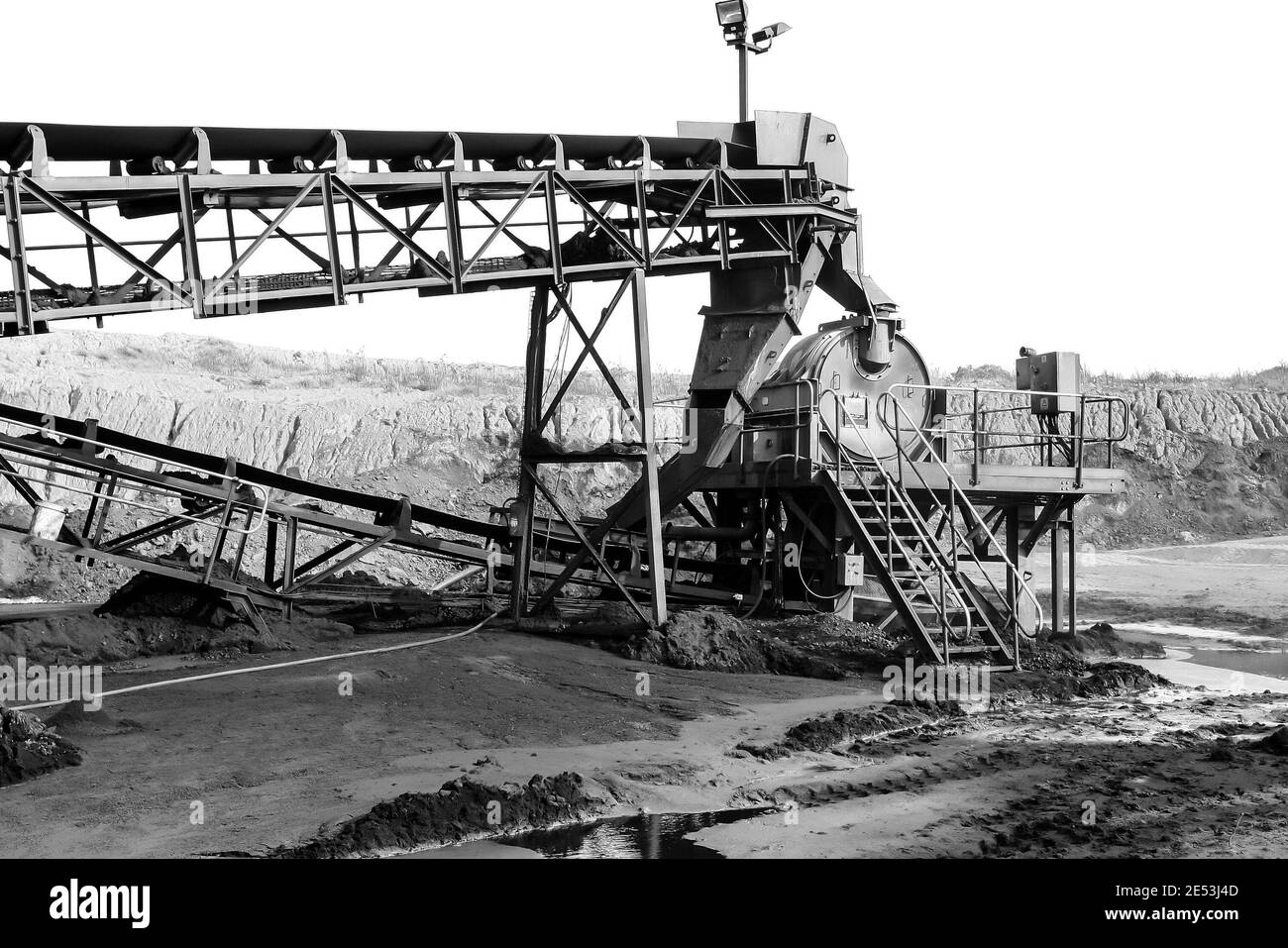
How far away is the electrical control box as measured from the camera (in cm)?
1791

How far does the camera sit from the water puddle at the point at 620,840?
7551 millimetres

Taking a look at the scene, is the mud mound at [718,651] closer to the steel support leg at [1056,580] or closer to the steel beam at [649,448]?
the steel beam at [649,448]

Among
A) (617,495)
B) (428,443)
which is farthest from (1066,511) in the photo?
(428,443)

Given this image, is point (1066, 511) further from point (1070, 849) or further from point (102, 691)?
point (102, 691)

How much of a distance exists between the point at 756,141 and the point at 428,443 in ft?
58.5

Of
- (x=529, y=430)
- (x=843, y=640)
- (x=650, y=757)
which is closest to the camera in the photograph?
(x=650, y=757)

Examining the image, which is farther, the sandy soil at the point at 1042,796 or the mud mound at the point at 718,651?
the mud mound at the point at 718,651

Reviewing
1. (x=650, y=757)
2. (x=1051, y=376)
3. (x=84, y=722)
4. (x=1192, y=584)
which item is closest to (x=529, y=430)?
(x=650, y=757)

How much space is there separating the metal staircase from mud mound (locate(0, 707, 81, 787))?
28.6ft

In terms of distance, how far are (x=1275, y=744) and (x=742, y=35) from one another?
39.2 feet

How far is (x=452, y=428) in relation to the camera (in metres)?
33.2

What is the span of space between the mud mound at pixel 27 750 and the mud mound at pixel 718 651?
6714 mm

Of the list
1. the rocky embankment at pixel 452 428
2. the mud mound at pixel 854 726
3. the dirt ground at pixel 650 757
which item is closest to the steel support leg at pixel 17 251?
the dirt ground at pixel 650 757

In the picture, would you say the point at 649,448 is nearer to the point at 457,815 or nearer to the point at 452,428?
the point at 457,815
